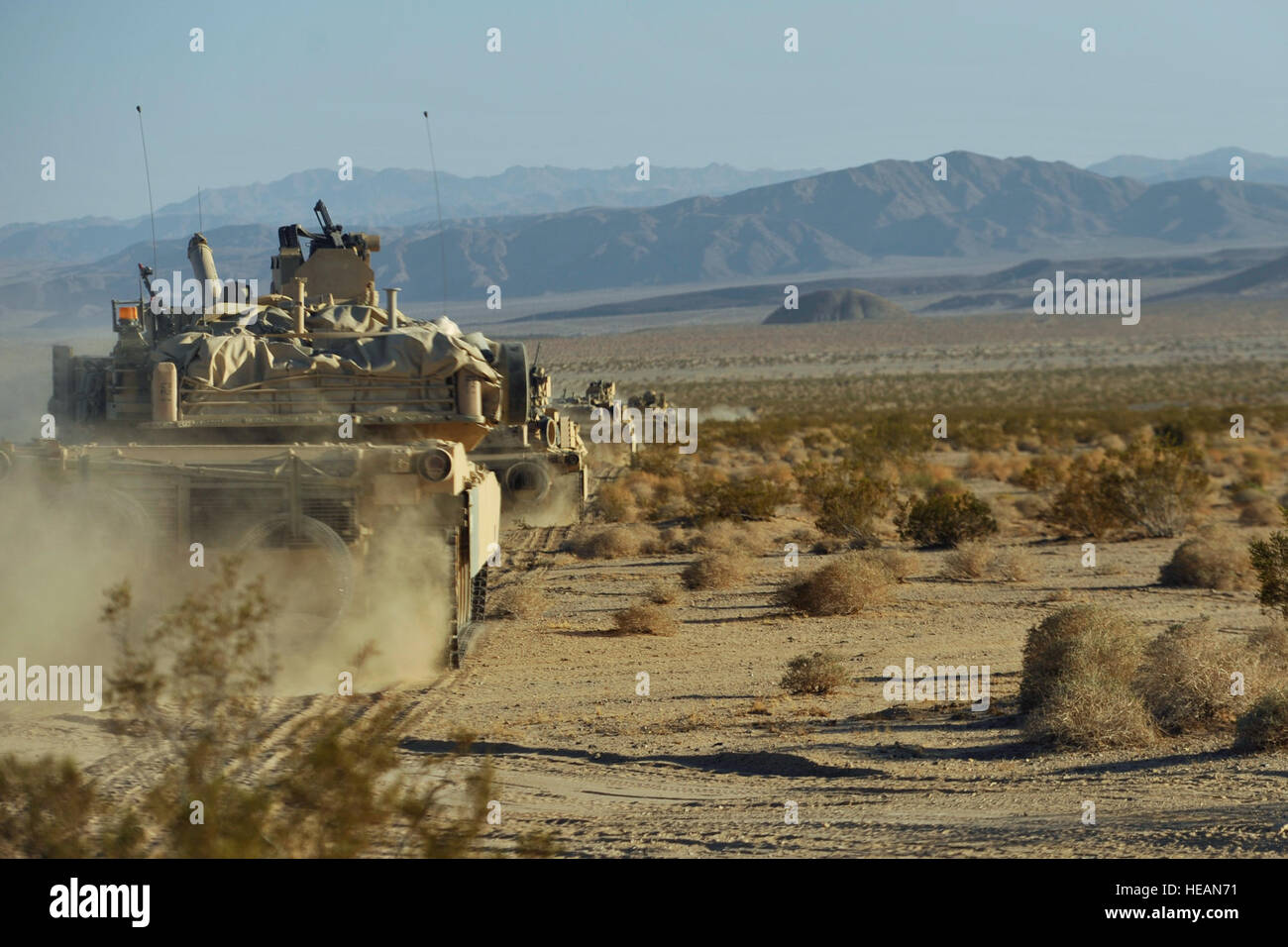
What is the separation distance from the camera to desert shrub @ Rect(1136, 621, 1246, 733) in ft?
31.8

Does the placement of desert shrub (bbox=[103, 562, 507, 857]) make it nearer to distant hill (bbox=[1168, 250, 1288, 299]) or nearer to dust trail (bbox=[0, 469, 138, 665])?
dust trail (bbox=[0, 469, 138, 665])

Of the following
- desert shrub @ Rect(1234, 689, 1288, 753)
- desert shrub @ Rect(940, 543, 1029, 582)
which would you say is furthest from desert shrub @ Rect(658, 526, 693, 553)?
desert shrub @ Rect(1234, 689, 1288, 753)

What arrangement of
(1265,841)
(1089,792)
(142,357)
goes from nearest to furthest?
(1265,841), (1089,792), (142,357)

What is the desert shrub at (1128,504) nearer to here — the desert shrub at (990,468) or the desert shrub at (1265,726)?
the desert shrub at (990,468)

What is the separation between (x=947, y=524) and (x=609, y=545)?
458cm

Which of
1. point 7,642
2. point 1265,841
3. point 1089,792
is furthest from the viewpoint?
point 7,642

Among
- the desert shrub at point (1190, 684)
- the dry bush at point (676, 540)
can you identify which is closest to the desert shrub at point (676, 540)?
the dry bush at point (676, 540)

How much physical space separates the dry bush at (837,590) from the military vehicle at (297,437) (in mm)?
3299

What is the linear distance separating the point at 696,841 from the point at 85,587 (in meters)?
5.63

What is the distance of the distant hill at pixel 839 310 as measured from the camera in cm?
17838
